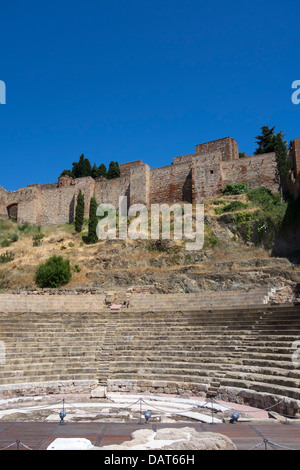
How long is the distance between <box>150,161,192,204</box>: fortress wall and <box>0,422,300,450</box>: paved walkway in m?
26.4

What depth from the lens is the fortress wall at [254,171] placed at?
29.2m

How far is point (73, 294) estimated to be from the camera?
17844 mm

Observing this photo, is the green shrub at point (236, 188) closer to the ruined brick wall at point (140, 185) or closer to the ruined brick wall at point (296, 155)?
the ruined brick wall at point (296, 155)

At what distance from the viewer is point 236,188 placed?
2938 cm

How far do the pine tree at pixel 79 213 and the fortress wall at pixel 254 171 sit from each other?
1277 centimetres

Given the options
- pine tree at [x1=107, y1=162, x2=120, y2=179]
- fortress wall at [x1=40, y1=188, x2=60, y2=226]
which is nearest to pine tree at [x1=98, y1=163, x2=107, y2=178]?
pine tree at [x1=107, y1=162, x2=120, y2=179]

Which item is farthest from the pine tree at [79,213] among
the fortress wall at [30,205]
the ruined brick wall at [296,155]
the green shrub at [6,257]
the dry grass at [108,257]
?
the ruined brick wall at [296,155]

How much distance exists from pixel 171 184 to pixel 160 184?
3.41 ft

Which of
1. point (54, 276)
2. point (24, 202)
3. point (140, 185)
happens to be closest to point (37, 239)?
point (24, 202)

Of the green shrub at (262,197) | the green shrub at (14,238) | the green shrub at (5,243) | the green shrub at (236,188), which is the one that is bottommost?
the green shrub at (5,243)

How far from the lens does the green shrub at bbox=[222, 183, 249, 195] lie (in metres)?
29.2

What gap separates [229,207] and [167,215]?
476 cm

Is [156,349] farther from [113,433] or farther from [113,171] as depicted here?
[113,171]

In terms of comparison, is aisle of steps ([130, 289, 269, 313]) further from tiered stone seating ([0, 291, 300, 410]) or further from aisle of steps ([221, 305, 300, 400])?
aisle of steps ([221, 305, 300, 400])
